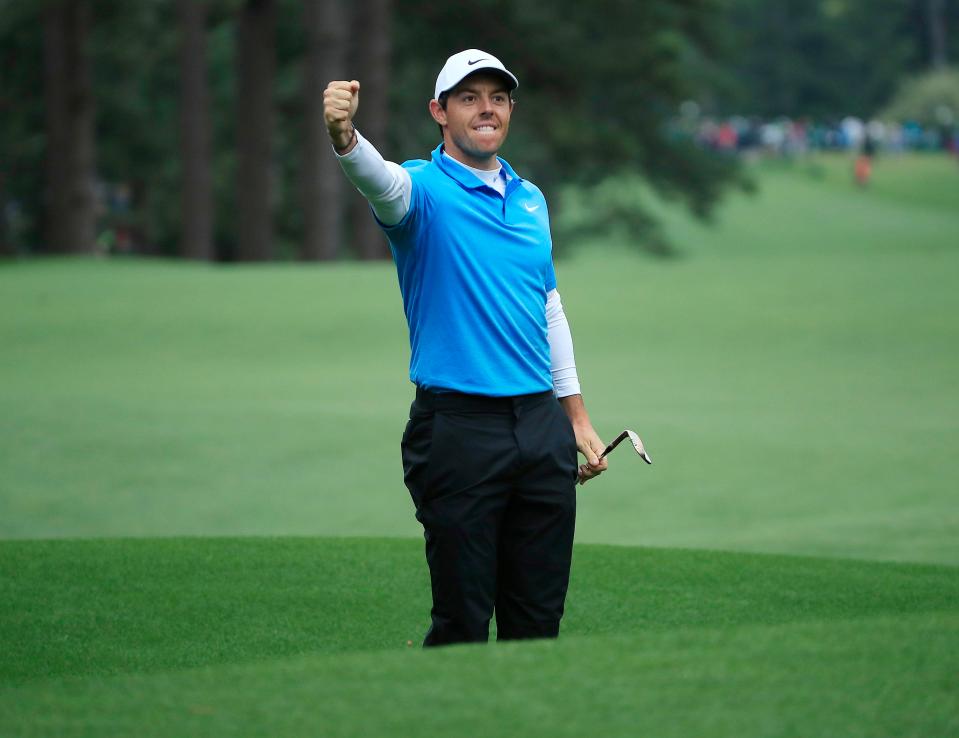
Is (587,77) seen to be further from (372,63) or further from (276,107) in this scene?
(372,63)

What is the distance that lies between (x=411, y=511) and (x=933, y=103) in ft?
193

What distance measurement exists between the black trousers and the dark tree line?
2129 centimetres

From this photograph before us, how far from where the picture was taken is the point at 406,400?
1480 centimetres

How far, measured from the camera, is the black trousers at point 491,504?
4.18m

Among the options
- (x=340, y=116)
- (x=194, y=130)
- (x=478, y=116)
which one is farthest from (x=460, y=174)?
(x=194, y=130)

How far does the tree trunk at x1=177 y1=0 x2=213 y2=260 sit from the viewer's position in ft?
99.7

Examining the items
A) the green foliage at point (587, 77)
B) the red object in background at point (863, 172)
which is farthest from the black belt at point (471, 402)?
the red object in background at point (863, 172)

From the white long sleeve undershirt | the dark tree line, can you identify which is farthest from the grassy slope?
the dark tree line

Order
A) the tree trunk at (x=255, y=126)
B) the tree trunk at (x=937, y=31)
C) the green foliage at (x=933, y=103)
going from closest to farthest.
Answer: the tree trunk at (x=255, y=126)
the green foliage at (x=933, y=103)
the tree trunk at (x=937, y=31)

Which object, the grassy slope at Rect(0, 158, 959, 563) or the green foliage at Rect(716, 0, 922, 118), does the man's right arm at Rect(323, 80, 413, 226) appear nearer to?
the grassy slope at Rect(0, 158, 959, 563)

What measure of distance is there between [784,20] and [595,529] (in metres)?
86.3

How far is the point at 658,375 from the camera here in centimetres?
1630

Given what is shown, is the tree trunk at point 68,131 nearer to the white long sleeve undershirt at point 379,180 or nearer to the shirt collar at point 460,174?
the shirt collar at point 460,174

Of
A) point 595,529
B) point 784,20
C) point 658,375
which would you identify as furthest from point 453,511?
point 784,20
